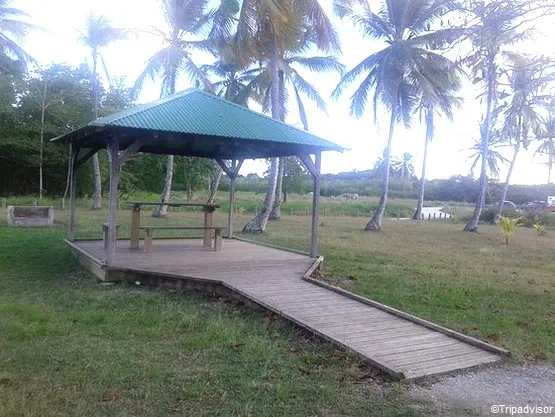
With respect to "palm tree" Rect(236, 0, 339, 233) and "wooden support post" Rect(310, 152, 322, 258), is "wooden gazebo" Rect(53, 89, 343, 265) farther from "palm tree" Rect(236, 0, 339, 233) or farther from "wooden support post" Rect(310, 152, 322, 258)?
"palm tree" Rect(236, 0, 339, 233)

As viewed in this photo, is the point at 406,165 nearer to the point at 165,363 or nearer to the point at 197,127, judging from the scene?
the point at 197,127

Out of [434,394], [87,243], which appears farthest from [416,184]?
[434,394]

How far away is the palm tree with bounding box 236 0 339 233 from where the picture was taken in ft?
45.1

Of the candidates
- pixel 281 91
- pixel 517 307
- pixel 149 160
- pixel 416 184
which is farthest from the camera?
pixel 416 184

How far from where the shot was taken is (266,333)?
515 cm

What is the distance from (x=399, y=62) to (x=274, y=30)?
25.5 feet

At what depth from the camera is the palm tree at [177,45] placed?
1969 cm

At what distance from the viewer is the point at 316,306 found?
604 centimetres

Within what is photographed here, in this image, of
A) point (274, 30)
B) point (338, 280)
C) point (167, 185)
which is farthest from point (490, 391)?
point (167, 185)

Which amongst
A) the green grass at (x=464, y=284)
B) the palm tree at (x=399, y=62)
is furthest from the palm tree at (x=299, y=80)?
the green grass at (x=464, y=284)

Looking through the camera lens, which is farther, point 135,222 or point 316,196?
point 135,222

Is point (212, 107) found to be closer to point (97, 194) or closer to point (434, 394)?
point (434, 394)

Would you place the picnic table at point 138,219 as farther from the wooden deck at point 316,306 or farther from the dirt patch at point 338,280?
the dirt patch at point 338,280

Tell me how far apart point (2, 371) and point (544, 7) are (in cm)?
634
